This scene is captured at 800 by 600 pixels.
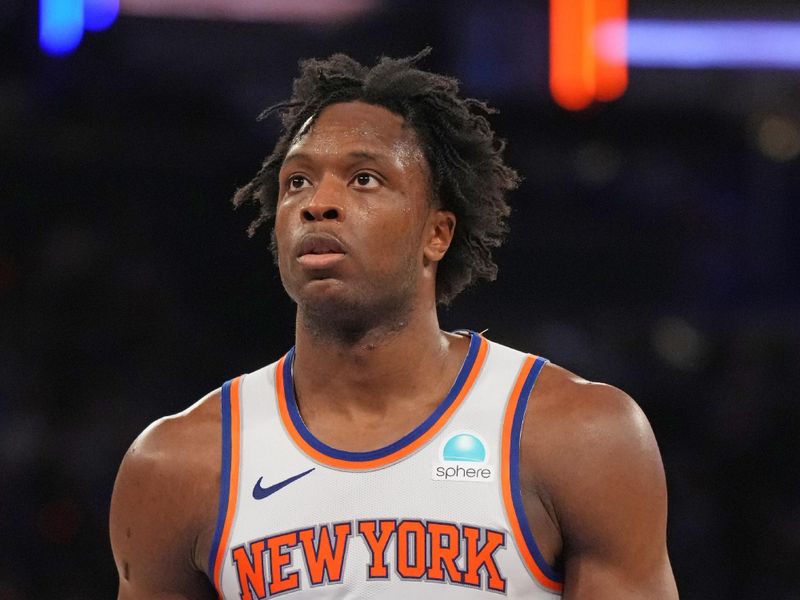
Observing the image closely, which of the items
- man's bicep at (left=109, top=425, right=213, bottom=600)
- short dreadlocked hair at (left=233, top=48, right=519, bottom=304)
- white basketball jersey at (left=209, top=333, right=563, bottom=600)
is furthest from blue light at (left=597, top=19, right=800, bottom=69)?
man's bicep at (left=109, top=425, right=213, bottom=600)

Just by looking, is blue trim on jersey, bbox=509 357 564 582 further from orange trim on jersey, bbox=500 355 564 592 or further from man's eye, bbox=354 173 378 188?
man's eye, bbox=354 173 378 188

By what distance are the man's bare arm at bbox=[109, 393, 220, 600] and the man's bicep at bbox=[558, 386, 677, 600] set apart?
741mm

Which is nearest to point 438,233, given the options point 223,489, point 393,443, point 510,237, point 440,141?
point 440,141

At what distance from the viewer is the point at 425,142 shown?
2.69 metres

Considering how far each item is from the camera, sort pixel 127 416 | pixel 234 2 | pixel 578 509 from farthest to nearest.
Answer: pixel 234 2
pixel 127 416
pixel 578 509

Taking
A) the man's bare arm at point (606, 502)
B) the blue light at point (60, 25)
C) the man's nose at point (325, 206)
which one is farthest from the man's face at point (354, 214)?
the blue light at point (60, 25)

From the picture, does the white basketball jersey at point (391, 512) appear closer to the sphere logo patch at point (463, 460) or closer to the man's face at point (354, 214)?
the sphere logo patch at point (463, 460)

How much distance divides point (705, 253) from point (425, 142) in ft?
12.4

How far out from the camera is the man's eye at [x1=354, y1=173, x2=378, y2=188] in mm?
2529

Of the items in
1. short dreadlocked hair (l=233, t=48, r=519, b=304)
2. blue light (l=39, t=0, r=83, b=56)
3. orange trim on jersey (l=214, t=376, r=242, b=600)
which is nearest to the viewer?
orange trim on jersey (l=214, t=376, r=242, b=600)

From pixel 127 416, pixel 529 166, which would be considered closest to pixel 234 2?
pixel 529 166

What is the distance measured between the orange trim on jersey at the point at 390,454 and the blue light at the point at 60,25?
3.56 metres

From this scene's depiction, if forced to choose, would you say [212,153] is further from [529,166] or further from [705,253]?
[705,253]

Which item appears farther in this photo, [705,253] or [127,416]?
[705,253]
